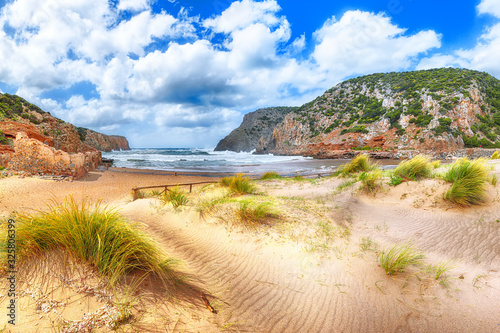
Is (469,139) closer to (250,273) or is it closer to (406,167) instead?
(406,167)

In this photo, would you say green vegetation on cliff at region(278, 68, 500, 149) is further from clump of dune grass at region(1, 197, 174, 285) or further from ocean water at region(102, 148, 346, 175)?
clump of dune grass at region(1, 197, 174, 285)

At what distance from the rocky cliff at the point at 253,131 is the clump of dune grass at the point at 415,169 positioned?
7192 cm

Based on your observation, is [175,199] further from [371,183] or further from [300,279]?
[371,183]

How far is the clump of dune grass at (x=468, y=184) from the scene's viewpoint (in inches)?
241

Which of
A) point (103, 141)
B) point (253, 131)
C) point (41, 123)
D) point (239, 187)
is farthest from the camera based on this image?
point (253, 131)

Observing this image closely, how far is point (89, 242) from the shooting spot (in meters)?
2.68

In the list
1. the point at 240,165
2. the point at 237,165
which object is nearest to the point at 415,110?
the point at 240,165

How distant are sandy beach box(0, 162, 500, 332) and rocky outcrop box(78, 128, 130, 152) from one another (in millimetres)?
67153

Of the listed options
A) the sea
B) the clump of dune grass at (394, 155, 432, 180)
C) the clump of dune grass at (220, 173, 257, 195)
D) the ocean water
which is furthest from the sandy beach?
the ocean water

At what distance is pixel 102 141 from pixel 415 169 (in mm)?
99397

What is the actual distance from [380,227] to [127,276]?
5.95 m

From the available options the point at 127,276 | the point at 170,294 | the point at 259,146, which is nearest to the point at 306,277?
the point at 170,294

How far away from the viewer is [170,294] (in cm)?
272

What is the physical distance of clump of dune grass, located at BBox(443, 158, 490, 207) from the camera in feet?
20.1
